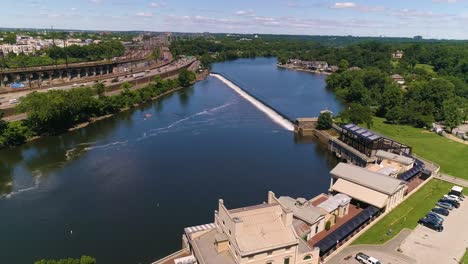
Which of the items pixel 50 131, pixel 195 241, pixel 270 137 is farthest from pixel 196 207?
pixel 50 131

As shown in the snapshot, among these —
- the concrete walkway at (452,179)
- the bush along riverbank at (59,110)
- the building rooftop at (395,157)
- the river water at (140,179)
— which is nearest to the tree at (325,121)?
the river water at (140,179)

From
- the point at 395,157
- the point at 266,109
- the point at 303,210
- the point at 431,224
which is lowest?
the point at 431,224

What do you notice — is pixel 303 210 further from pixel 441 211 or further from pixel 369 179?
pixel 441 211

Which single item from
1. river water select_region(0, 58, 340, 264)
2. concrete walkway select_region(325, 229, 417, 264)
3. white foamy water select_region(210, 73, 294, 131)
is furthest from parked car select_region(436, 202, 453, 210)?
white foamy water select_region(210, 73, 294, 131)

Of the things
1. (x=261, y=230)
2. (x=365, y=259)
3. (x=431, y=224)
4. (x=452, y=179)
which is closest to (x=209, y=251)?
(x=261, y=230)

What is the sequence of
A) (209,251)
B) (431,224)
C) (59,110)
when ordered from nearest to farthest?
(209,251), (431,224), (59,110)

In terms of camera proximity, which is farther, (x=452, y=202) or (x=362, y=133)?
(x=362, y=133)
